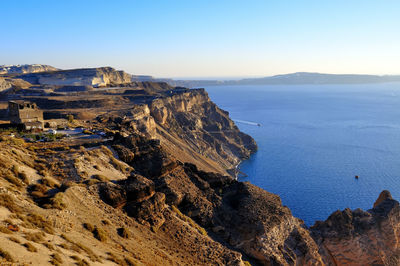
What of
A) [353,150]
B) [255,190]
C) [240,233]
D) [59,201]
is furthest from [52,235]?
[353,150]

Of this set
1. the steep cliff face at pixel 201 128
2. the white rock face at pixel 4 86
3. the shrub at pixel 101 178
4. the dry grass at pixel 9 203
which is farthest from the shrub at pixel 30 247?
the white rock face at pixel 4 86

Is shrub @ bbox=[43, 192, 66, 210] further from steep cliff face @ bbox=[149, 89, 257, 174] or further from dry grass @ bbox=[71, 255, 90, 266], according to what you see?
steep cliff face @ bbox=[149, 89, 257, 174]

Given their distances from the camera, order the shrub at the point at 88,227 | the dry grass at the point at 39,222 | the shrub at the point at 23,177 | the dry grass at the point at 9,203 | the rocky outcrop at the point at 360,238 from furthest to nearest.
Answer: the rocky outcrop at the point at 360,238 < the shrub at the point at 23,177 < the shrub at the point at 88,227 < the dry grass at the point at 9,203 < the dry grass at the point at 39,222

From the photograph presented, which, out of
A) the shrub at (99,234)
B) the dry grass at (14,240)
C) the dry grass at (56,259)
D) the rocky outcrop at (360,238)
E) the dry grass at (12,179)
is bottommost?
the rocky outcrop at (360,238)

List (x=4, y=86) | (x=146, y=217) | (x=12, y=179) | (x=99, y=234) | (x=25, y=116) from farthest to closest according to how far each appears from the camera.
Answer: (x=4, y=86)
(x=25, y=116)
(x=146, y=217)
(x=12, y=179)
(x=99, y=234)

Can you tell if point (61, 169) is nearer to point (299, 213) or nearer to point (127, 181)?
point (127, 181)

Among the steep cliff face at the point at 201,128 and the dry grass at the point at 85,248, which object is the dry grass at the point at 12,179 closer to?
the dry grass at the point at 85,248

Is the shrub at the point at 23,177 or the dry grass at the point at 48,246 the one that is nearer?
the dry grass at the point at 48,246

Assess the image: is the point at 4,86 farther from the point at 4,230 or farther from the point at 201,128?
the point at 4,230

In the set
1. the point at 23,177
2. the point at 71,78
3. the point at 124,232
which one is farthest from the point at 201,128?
the point at 23,177
